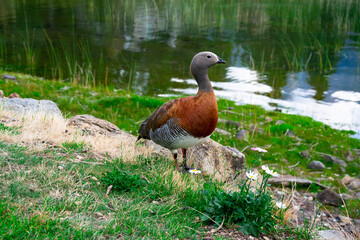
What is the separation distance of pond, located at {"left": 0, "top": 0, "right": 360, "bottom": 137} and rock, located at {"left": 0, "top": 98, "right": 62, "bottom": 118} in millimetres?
6063

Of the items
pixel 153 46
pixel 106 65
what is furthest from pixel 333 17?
pixel 106 65

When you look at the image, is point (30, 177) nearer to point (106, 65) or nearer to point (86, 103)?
point (86, 103)

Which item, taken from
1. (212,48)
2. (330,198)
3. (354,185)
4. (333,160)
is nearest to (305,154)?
(333,160)

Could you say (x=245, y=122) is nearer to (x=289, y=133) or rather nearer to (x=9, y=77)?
(x=289, y=133)

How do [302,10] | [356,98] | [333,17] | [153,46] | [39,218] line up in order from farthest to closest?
[302,10]
[333,17]
[153,46]
[356,98]
[39,218]

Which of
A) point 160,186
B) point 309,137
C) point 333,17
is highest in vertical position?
point 333,17

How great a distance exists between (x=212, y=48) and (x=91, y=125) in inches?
498

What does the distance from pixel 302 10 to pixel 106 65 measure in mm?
17657

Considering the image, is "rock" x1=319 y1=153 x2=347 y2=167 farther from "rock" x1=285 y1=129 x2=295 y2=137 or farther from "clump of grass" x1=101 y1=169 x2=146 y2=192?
"clump of grass" x1=101 y1=169 x2=146 y2=192

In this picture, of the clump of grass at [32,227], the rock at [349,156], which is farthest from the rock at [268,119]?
the clump of grass at [32,227]

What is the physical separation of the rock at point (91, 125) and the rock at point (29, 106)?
52 centimetres

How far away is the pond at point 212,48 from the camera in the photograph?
15.8m

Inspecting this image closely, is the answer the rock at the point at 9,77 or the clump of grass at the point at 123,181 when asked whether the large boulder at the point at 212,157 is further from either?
the rock at the point at 9,77

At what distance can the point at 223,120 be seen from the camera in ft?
39.4
